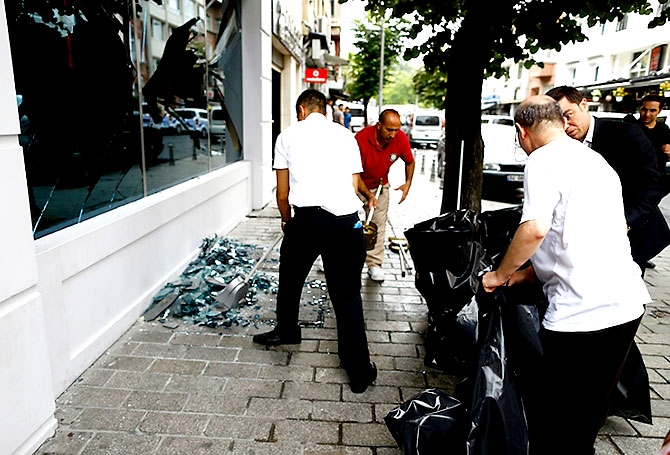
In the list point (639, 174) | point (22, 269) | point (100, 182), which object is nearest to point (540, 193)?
point (639, 174)

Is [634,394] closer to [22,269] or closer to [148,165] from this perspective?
[22,269]

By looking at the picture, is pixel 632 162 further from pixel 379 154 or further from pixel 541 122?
pixel 379 154

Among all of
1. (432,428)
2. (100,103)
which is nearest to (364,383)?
(432,428)

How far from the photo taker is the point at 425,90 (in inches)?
1836

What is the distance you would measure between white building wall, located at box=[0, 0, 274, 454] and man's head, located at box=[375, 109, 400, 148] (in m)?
2.11

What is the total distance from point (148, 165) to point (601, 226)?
4098 mm

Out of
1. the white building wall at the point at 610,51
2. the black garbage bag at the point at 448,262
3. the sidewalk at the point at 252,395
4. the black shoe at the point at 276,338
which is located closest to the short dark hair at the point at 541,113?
the black garbage bag at the point at 448,262

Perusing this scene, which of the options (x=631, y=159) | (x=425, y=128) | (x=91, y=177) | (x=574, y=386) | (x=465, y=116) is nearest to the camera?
(x=574, y=386)

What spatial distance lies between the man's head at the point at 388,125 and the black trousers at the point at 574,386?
2.82m

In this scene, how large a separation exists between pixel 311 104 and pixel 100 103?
1.77 metres

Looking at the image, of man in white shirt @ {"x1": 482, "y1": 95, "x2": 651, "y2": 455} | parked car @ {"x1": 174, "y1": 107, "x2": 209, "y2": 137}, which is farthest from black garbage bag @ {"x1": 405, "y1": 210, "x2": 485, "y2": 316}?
parked car @ {"x1": 174, "y1": 107, "x2": 209, "y2": 137}

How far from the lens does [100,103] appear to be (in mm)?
3977

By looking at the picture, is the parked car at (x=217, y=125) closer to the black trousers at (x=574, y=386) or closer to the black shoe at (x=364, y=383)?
the black shoe at (x=364, y=383)

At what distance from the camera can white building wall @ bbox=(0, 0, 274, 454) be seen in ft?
7.75
